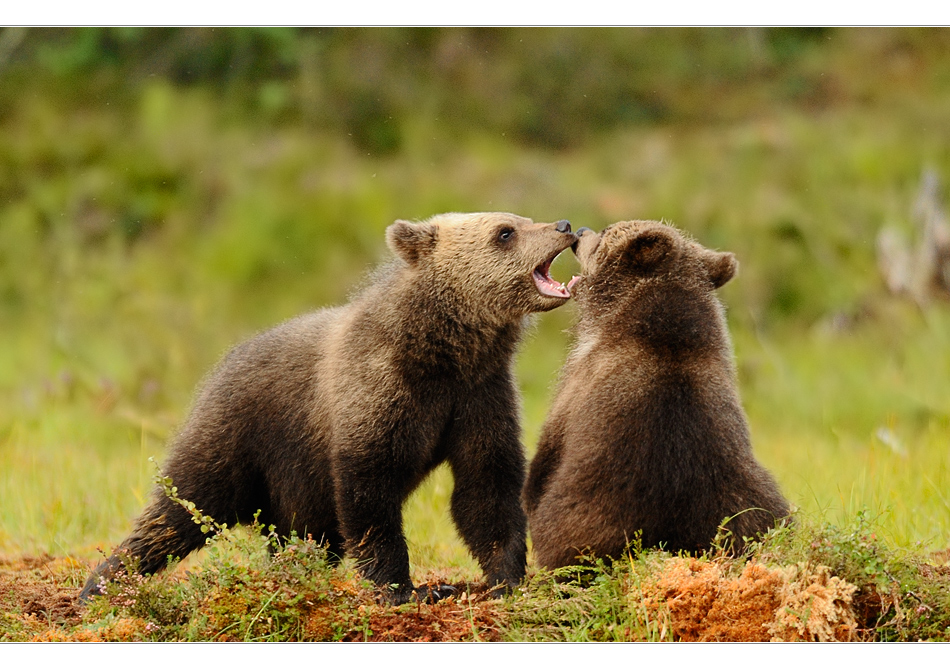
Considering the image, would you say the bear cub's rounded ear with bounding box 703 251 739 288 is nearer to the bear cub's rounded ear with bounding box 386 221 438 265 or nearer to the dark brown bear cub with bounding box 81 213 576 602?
the dark brown bear cub with bounding box 81 213 576 602

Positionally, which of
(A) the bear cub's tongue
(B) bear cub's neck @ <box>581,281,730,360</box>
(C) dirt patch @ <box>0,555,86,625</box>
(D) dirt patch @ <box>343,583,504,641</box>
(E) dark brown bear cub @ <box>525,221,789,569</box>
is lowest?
(C) dirt patch @ <box>0,555,86,625</box>

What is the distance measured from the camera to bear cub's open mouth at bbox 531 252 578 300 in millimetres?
5883

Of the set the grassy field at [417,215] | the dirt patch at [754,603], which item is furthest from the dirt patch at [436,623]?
the grassy field at [417,215]

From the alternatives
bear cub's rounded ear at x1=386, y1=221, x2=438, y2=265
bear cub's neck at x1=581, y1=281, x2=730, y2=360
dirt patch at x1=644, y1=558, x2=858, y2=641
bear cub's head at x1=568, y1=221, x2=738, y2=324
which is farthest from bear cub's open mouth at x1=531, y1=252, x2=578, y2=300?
dirt patch at x1=644, y1=558, x2=858, y2=641

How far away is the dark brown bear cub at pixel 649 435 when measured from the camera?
5051 mm

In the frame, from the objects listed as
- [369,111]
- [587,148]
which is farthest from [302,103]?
[587,148]

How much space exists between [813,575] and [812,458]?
325cm

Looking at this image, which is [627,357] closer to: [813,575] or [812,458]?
[813,575]

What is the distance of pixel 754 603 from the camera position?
470cm

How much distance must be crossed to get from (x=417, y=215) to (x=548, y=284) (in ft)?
22.5

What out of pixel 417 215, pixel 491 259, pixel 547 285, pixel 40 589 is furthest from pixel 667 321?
pixel 417 215

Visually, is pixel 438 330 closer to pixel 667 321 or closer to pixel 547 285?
pixel 547 285

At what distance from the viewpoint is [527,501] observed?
5551 millimetres

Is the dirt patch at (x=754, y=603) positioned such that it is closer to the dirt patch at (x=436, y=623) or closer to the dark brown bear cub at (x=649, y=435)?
the dark brown bear cub at (x=649, y=435)
